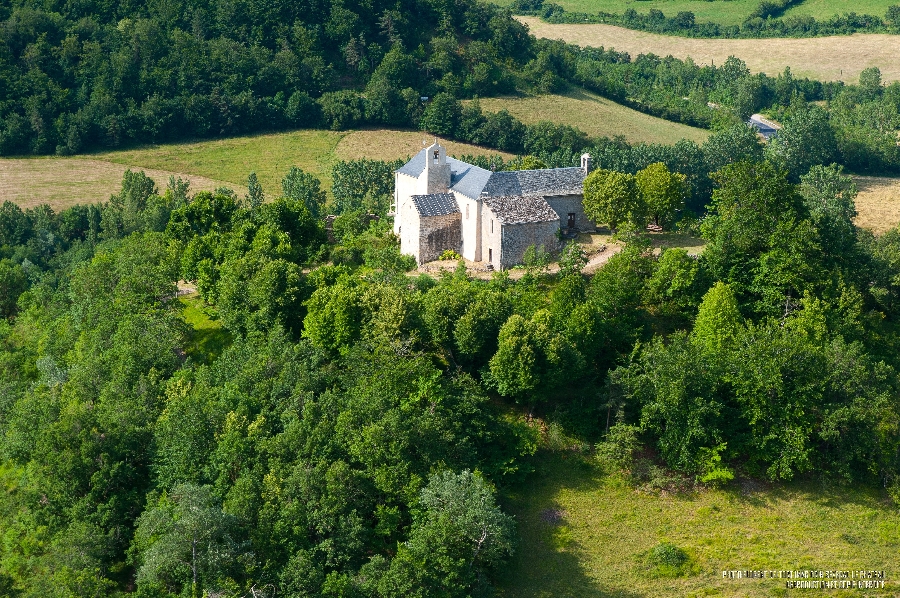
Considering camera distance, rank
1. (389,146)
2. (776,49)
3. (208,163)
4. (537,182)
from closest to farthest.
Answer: (537,182) → (208,163) → (389,146) → (776,49)

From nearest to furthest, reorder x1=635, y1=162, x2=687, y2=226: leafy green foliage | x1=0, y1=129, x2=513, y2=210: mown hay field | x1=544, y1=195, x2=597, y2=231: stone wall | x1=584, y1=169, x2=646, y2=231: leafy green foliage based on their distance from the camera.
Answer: x1=584, y1=169, x2=646, y2=231: leafy green foliage < x1=544, y1=195, x2=597, y2=231: stone wall < x1=635, y1=162, x2=687, y2=226: leafy green foliage < x1=0, y1=129, x2=513, y2=210: mown hay field

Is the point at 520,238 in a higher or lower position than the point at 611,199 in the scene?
lower

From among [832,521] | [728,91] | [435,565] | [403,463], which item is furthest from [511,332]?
[728,91]

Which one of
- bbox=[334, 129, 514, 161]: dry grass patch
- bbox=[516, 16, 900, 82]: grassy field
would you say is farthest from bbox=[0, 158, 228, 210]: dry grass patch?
bbox=[516, 16, 900, 82]: grassy field

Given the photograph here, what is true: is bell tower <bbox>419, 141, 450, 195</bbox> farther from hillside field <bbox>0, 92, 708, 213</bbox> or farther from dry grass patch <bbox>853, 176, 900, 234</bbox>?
dry grass patch <bbox>853, 176, 900, 234</bbox>

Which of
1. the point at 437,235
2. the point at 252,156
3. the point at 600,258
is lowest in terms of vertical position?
the point at 252,156

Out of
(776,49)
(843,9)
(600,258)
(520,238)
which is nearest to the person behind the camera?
(520,238)

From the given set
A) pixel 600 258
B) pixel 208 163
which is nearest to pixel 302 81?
pixel 208 163

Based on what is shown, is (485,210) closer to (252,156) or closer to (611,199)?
(611,199)
